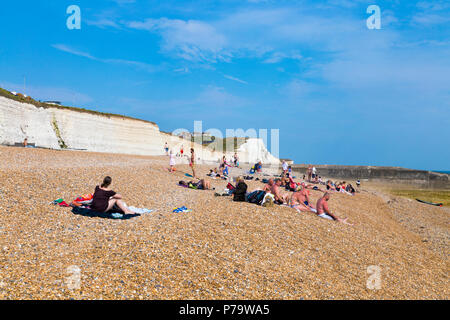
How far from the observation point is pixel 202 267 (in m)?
5.87

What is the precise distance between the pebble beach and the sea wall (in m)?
36.9

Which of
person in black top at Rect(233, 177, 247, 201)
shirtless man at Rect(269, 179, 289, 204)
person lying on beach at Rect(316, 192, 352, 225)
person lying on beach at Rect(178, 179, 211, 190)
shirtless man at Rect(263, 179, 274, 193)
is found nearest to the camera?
person lying on beach at Rect(316, 192, 352, 225)

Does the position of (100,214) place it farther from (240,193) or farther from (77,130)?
(77,130)

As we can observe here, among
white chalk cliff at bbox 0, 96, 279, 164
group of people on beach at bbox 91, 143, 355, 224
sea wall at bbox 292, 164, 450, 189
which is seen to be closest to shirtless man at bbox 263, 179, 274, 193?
group of people on beach at bbox 91, 143, 355, 224

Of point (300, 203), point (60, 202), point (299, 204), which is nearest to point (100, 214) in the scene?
point (60, 202)

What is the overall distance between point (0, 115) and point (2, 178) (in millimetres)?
20562

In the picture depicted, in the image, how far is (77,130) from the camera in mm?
35906

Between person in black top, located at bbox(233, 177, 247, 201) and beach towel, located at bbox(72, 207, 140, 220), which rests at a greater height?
person in black top, located at bbox(233, 177, 247, 201)

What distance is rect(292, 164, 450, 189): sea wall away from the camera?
50.3 m

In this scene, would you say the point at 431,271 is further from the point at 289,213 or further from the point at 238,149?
the point at 238,149

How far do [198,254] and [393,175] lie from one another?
62.8m

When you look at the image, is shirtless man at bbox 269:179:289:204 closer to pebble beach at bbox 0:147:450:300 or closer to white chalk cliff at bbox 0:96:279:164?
pebble beach at bbox 0:147:450:300

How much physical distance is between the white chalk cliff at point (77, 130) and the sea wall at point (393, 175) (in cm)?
2409

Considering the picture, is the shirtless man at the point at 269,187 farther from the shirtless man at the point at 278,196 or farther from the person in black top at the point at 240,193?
the person in black top at the point at 240,193
